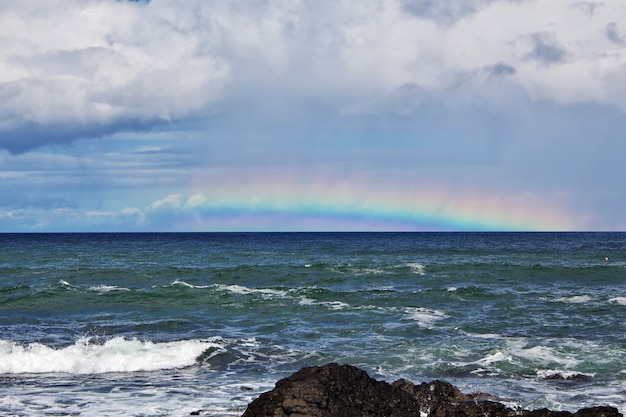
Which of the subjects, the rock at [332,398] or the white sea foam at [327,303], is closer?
the rock at [332,398]

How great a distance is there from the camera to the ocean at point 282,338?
49.9 feet

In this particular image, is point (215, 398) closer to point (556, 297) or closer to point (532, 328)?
point (532, 328)

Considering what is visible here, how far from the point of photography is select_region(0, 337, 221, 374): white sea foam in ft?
60.0

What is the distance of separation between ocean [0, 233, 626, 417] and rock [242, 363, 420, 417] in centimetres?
308

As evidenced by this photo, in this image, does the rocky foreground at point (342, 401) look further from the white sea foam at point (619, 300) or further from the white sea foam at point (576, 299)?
the white sea foam at point (576, 299)

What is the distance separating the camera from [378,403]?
10.2 meters

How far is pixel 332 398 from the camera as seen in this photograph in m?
9.86

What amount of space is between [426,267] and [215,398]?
1448 inches

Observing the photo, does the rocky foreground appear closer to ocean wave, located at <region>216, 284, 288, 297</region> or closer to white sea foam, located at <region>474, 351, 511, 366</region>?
white sea foam, located at <region>474, 351, 511, 366</region>

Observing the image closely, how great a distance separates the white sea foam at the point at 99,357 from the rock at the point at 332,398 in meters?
9.16

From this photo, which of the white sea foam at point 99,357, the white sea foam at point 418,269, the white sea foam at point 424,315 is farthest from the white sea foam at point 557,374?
the white sea foam at point 418,269

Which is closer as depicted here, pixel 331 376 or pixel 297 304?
pixel 331 376

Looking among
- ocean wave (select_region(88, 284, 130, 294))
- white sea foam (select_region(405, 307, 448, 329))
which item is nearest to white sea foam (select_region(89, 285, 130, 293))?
ocean wave (select_region(88, 284, 130, 294))

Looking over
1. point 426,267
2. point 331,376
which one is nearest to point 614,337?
point 331,376
